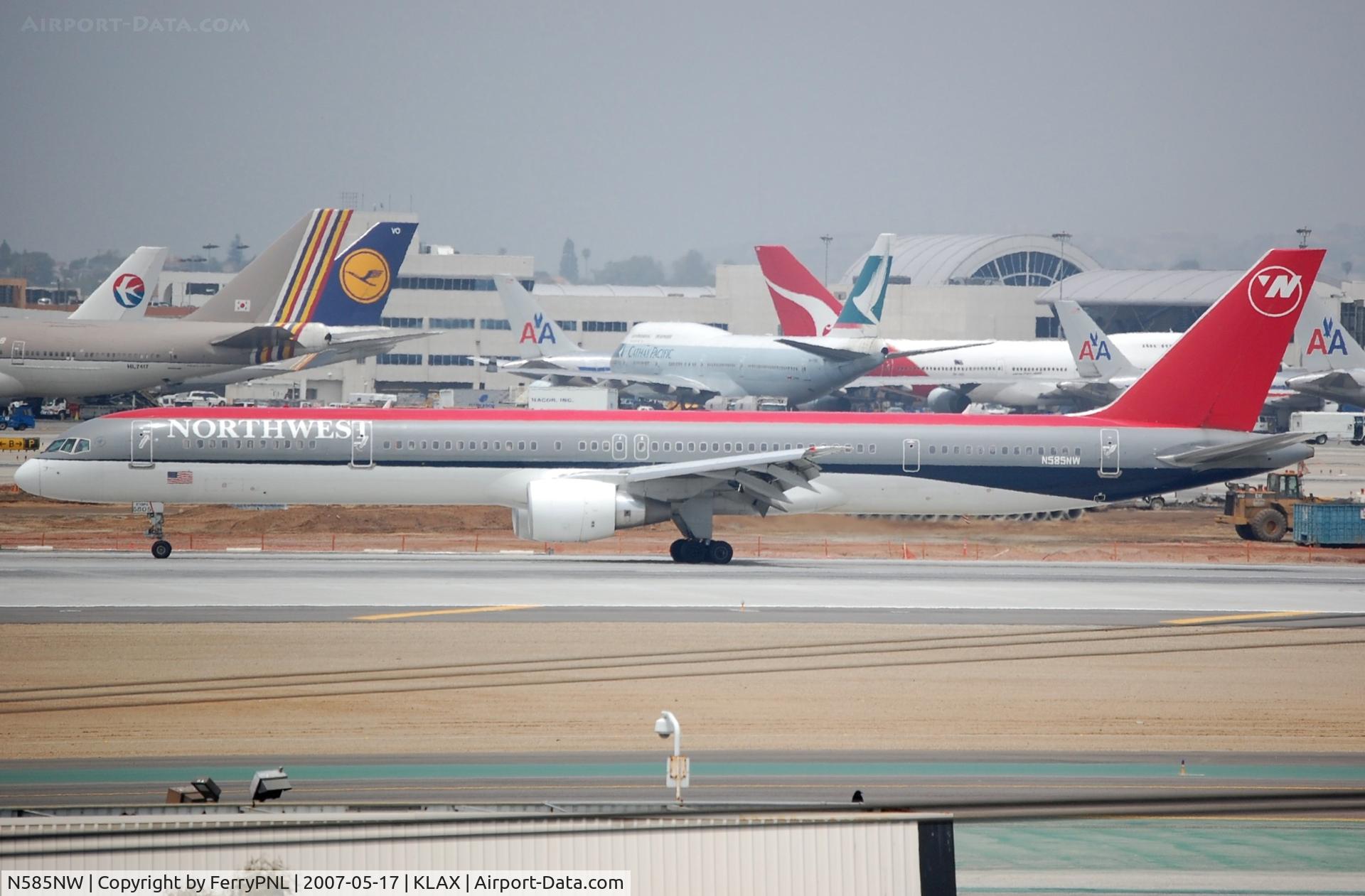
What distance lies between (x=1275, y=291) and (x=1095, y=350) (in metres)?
59.1

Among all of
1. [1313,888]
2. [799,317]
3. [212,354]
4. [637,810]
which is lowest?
[1313,888]

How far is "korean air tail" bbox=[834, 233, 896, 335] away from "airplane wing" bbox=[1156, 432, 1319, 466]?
56.7 metres

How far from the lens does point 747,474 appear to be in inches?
1655

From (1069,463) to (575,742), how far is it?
26.9m

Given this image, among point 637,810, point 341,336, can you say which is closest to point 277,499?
point 637,810

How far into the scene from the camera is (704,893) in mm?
12750

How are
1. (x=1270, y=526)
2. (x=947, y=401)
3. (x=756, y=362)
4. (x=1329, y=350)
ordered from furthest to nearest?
(x=1329, y=350) < (x=947, y=401) < (x=756, y=362) < (x=1270, y=526)

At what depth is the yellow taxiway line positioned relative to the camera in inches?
1264

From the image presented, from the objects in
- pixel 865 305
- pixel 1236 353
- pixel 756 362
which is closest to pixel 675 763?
pixel 1236 353

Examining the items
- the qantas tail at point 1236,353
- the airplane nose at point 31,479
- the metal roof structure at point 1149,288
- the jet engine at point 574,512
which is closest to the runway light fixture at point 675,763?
the jet engine at point 574,512

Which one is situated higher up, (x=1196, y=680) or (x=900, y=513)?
(x=900, y=513)

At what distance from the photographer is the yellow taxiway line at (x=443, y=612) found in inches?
1264

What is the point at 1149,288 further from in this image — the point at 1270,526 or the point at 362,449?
the point at 362,449

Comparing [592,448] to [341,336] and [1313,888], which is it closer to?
[1313,888]
